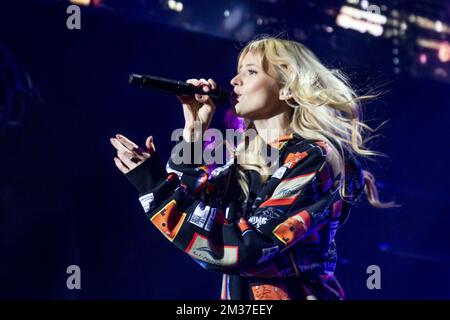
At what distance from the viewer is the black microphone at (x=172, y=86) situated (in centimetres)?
155

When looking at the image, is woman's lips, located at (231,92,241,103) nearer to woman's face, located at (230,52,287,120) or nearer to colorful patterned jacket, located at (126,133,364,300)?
woman's face, located at (230,52,287,120)

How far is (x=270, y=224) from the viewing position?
1.38 meters

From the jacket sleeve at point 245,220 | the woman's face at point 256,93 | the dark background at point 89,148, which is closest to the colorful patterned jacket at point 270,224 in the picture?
the jacket sleeve at point 245,220

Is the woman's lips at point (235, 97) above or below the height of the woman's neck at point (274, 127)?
above

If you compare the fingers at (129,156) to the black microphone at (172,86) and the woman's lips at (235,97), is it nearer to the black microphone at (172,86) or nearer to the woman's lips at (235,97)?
the black microphone at (172,86)

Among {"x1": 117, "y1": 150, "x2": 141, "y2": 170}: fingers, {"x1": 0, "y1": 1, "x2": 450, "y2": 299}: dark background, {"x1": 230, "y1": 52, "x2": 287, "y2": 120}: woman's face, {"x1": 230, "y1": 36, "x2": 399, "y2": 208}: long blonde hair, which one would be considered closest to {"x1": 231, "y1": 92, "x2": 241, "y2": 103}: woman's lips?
{"x1": 230, "y1": 52, "x2": 287, "y2": 120}: woman's face

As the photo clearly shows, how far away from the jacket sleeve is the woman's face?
281 millimetres

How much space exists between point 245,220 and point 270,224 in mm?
69

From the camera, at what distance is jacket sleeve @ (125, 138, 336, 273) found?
134 centimetres

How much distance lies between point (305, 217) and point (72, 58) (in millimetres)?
2107

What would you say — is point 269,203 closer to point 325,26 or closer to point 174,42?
point 174,42

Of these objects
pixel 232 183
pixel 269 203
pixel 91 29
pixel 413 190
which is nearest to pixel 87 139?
pixel 91 29

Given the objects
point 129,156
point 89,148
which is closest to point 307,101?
point 129,156

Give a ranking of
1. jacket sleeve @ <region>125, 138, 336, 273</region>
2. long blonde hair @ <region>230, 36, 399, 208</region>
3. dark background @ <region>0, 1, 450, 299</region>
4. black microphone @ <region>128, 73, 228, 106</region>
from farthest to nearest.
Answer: dark background @ <region>0, 1, 450, 299</region> < long blonde hair @ <region>230, 36, 399, 208</region> < black microphone @ <region>128, 73, 228, 106</region> < jacket sleeve @ <region>125, 138, 336, 273</region>
